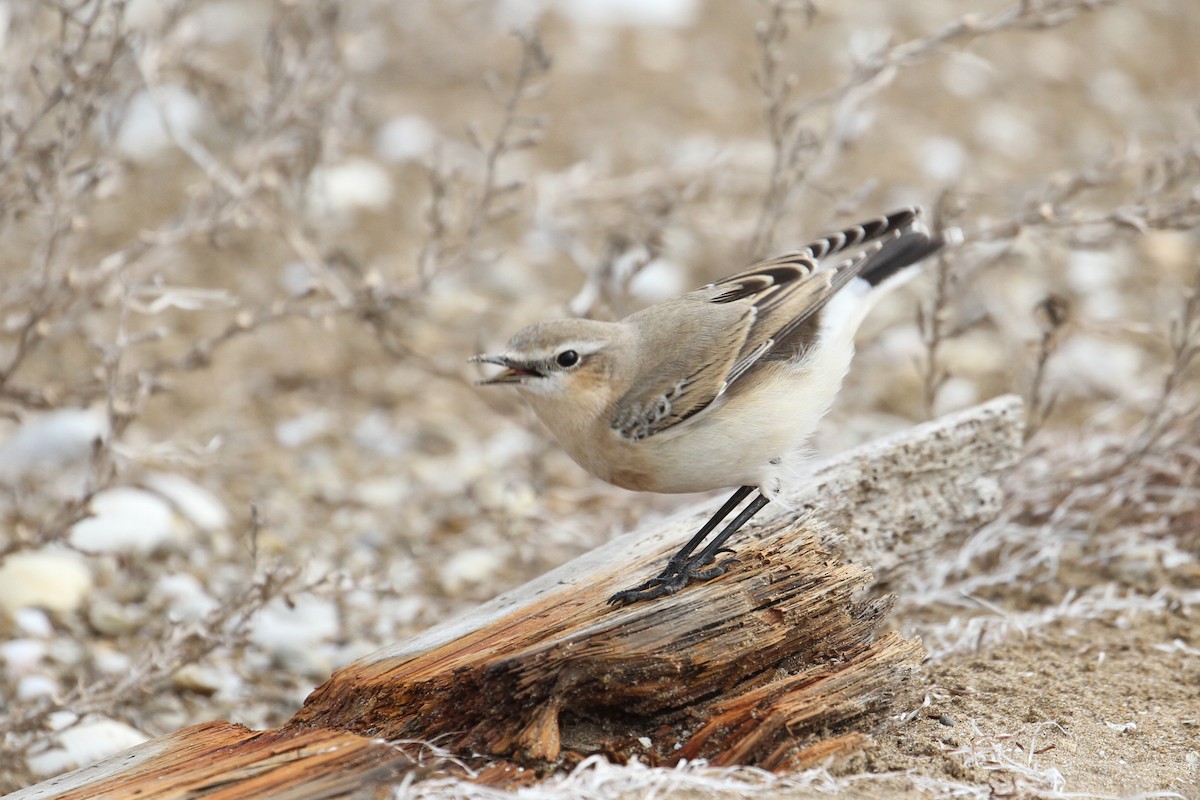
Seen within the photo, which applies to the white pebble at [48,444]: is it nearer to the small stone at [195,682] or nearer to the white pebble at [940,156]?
the small stone at [195,682]

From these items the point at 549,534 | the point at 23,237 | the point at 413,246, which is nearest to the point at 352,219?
the point at 413,246

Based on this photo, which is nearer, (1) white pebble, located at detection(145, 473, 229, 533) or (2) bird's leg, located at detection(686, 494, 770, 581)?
(2) bird's leg, located at detection(686, 494, 770, 581)

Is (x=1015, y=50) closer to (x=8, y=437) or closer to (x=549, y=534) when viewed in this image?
(x=549, y=534)

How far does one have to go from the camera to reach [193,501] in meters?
7.20

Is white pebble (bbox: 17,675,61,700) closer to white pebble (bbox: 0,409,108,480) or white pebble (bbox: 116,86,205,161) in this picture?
white pebble (bbox: 0,409,108,480)

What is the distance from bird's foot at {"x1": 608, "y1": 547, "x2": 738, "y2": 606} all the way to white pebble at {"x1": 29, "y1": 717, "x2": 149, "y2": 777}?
2110mm

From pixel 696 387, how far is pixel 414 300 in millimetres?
2373

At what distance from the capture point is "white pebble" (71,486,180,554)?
6.66m

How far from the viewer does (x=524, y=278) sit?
9562mm

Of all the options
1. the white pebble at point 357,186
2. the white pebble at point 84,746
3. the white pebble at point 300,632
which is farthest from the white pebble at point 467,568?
the white pebble at point 357,186

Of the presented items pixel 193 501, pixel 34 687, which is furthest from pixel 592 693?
pixel 193 501

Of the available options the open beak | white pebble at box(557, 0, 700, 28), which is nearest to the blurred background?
white pebble at box(557, 0, 700, 28)

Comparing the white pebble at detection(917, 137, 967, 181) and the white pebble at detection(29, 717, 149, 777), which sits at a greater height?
the white pebble at detection(917, 137, 967, 181)

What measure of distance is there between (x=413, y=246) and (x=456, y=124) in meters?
1.58
